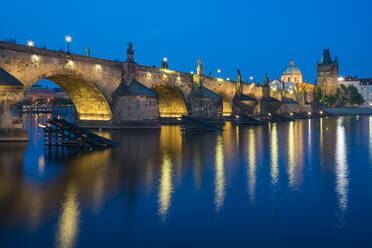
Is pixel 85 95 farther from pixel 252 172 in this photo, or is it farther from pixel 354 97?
pixel 354 97

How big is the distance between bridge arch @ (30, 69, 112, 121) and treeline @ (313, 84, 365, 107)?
116172mm

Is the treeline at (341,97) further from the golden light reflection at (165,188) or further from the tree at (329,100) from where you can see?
the golden light reflection at (165,188)

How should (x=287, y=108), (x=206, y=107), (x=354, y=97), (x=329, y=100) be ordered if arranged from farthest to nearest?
1. (x=329, y=100)
2. (x=354, y=97)
3. (x=287, y=108)
4. (x=206, y=107)

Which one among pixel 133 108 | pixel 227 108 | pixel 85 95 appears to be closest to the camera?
pixel 133 108

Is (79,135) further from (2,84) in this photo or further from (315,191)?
(315,191)

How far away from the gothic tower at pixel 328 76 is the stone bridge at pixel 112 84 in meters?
116

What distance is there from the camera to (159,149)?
69.9 ft

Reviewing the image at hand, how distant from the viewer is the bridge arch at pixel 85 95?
34.1 meters

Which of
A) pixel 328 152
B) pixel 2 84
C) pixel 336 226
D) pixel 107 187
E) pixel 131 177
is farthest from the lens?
pixel 2 84

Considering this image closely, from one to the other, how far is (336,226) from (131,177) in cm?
723

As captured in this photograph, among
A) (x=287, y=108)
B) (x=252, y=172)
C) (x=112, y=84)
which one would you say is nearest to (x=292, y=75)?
(x=287, y=108)

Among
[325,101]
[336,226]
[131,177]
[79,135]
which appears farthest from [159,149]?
[325,101]

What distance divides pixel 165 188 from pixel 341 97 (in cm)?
14711

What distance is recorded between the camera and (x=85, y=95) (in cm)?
3797
